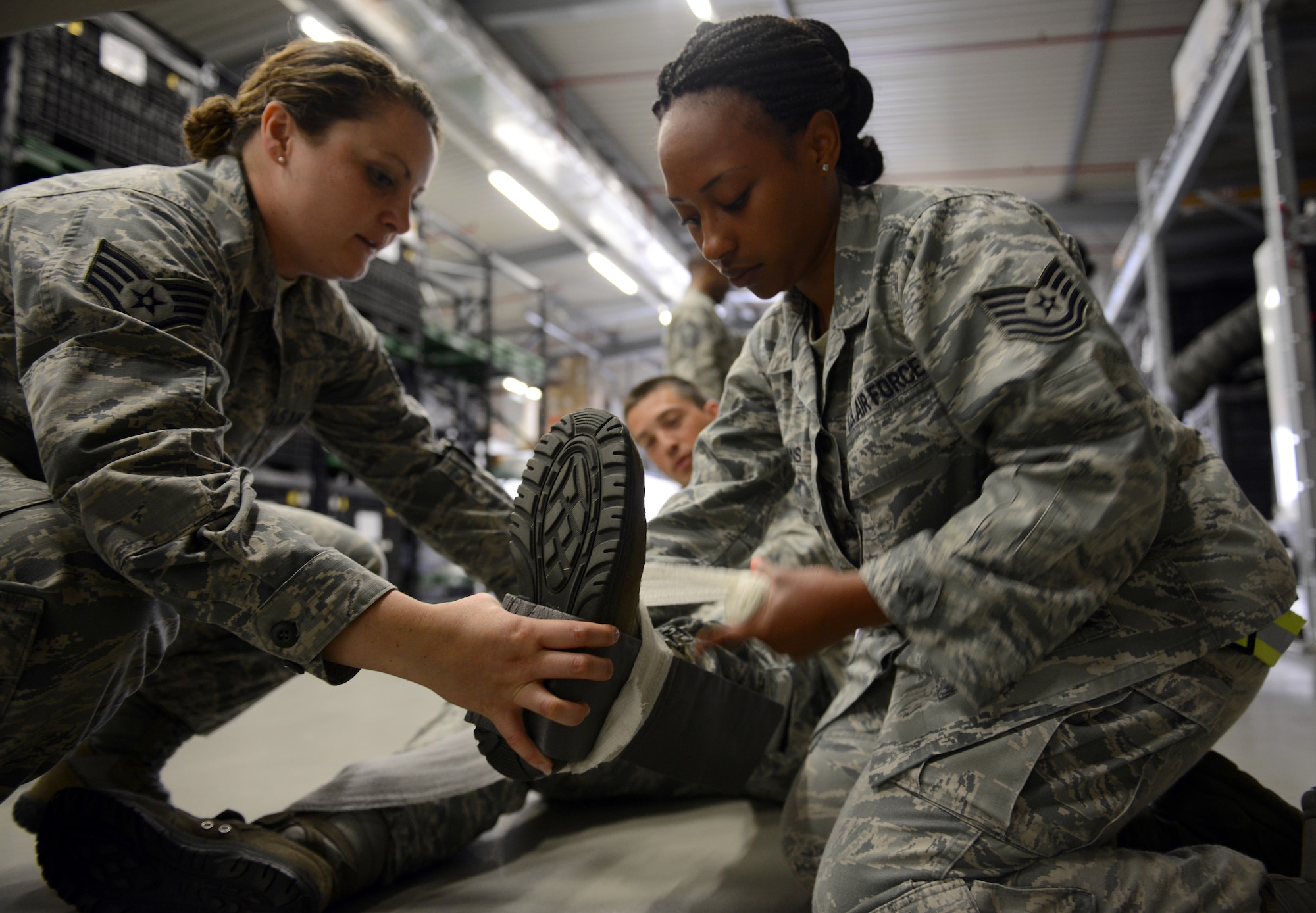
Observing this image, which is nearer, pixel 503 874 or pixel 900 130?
pixel 503 874

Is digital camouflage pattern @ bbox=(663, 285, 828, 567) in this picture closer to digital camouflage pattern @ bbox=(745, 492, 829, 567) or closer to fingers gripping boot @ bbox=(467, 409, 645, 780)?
digital camouflage pattern @ bbox=(745, 492, 829, 567)

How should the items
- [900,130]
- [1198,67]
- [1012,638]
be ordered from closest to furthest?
[1012,638] < [1198,67] < [900,130]

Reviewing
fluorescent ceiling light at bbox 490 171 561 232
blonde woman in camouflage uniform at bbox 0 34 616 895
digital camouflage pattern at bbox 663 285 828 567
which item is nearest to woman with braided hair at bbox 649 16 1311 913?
blonde woman in camouflage uniform at bbox 0 34 616 895

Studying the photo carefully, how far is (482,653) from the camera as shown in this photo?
0.83 meters

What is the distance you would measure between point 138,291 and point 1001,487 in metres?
0.94

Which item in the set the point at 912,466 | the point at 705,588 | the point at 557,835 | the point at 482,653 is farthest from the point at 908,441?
the point at 557,835

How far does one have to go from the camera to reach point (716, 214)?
1.05 m

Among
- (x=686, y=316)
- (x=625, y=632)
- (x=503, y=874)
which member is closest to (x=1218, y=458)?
(x=625, y=632)

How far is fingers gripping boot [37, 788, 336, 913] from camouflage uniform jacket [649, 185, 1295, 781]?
2.22 feet

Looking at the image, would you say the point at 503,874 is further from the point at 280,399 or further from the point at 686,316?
the point at 686,316

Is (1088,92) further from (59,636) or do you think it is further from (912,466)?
(59,636)

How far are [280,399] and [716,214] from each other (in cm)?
79

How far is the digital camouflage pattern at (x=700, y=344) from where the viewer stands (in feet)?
9.28

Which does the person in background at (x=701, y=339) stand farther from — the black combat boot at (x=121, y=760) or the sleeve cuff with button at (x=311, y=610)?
the sleeve cuff with button at (x=311, y=610)
